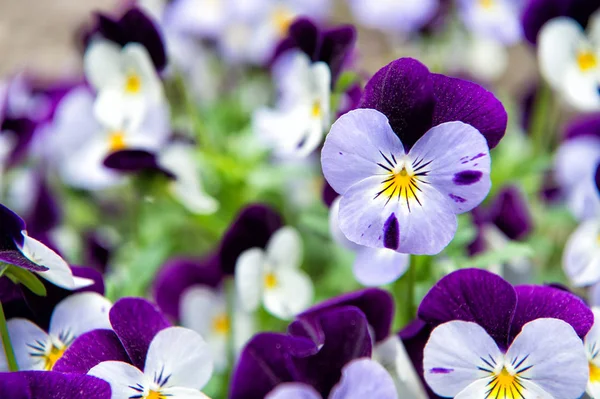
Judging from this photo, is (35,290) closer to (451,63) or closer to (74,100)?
(74,100)

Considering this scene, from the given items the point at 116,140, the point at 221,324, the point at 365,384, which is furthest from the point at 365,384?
the point at 116,140

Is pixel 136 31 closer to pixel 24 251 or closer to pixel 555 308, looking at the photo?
pixel 24 251

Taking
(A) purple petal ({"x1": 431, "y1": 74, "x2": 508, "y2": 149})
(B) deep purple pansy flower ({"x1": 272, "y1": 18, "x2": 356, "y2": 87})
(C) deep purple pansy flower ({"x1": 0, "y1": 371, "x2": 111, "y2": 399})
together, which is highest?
(B) deep purple pansy flower ({"x1": 272, "y1": 18, "x2": 356, "y2": 87})

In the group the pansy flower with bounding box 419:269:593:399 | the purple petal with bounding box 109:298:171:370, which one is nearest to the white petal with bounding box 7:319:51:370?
the purple petal with bounding box 109:298:171:370

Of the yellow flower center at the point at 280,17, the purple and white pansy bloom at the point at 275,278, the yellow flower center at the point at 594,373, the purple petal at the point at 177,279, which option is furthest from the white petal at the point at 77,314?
the yellow flower center at the point at 280,17

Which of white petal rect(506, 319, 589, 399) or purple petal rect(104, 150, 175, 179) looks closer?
white petal rect(506, 319, 589, 399)

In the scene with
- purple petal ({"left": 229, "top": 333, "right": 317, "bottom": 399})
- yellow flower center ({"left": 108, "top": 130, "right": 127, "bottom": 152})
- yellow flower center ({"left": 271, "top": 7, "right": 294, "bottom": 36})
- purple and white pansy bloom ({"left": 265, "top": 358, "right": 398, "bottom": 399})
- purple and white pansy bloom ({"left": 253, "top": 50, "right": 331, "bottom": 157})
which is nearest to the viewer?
purple and white pansy bloom ({"left": 265, "top": 358, "right": 398, "bottom": 399})

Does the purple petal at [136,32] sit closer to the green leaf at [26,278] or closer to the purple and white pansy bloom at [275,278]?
the purple and white pansy bloom at [275,278]

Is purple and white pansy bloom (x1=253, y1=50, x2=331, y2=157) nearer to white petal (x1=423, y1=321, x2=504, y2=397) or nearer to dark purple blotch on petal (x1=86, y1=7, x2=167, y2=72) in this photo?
dark purple blotch on petal (x1=86, y1=7, x2=167, y2=72)
